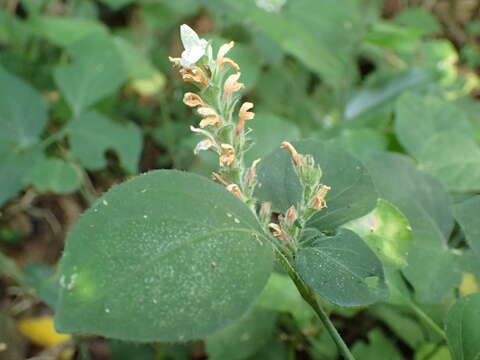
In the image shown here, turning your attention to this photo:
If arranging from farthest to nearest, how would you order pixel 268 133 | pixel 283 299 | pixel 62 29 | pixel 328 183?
pixel 62 29, pixel 268 133, pixel 283 299, pixel 328 183

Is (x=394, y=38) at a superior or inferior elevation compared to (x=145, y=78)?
superior

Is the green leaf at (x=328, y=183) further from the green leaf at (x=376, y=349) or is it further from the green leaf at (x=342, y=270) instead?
the green leaf at (x=376, y=349)

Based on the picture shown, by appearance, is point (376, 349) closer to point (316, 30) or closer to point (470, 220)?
point (470, 220)

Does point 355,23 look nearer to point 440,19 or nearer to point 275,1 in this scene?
point 275,1

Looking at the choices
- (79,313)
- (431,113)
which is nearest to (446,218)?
(431,113)

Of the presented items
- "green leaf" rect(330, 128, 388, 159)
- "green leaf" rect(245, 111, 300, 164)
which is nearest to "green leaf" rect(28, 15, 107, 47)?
"green leaf" rect(245, 111, 300, 164)

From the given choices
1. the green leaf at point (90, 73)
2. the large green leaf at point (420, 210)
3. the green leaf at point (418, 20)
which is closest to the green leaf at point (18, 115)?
the green leaf at point (90, 73)

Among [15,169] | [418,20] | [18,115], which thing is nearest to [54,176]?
[15,169]
